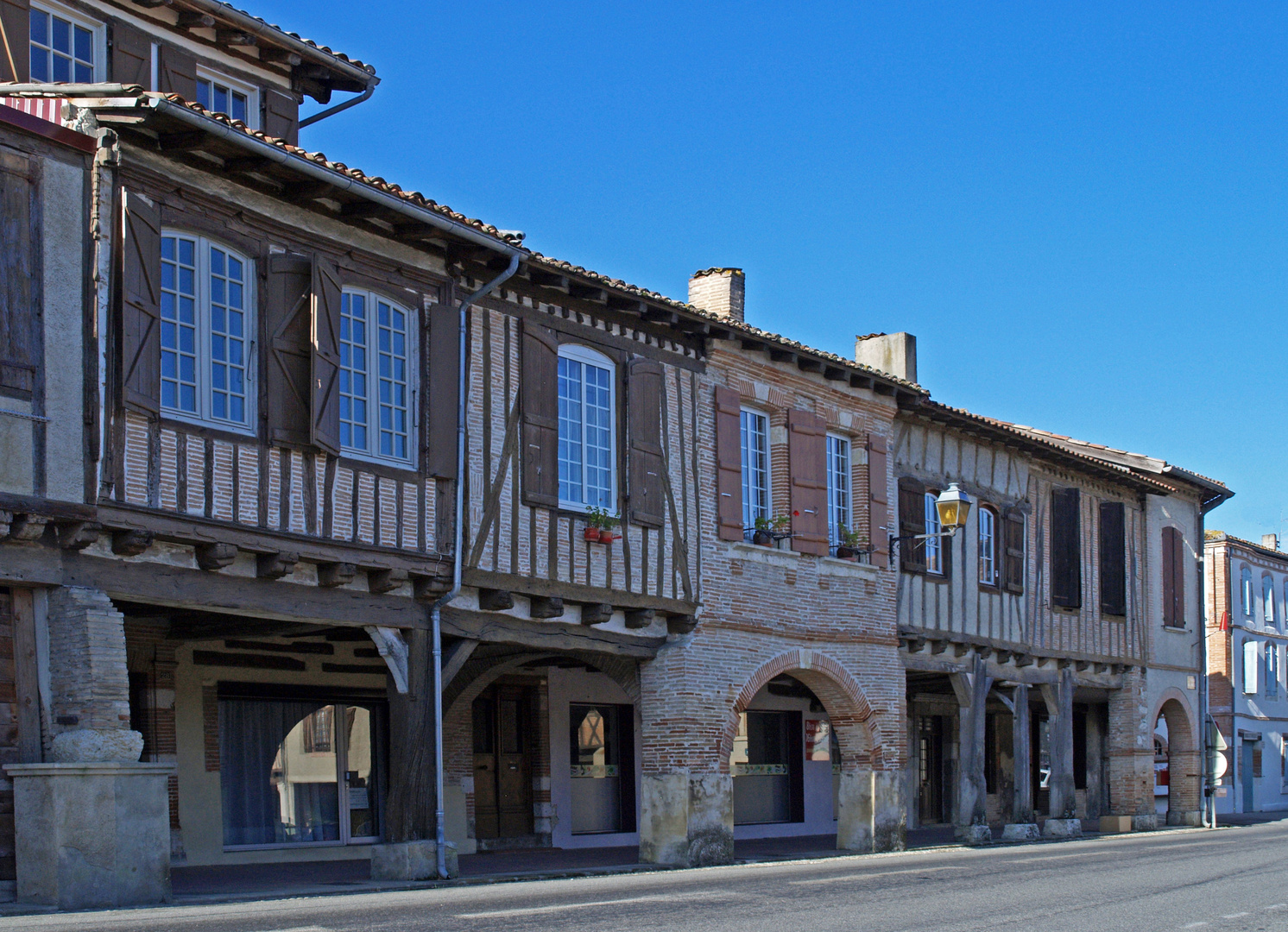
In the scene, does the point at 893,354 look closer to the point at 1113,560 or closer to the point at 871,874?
the point at 1113,560

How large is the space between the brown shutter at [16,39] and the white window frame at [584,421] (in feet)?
18.4

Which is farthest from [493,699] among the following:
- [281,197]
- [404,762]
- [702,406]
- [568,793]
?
[281,197]

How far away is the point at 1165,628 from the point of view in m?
28.4

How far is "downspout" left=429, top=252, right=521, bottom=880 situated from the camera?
1372 centimetres

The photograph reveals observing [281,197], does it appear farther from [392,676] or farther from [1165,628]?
[1165,628]

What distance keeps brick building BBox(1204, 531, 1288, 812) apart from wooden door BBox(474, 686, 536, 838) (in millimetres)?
21193

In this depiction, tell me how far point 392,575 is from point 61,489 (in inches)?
129

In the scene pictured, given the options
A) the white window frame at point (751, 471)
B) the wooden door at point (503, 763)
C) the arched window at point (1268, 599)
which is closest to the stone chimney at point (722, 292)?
the white window frame at point (751, 471)

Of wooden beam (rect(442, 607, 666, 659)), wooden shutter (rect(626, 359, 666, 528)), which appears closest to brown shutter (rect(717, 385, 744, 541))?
wooden shutter (rect(626, 359, 666, 528))

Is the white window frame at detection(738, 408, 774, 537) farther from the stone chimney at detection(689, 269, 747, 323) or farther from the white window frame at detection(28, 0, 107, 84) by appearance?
the white window frame at detection(28, 0, 107, 84)

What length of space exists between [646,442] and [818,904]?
657cm

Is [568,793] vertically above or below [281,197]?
below

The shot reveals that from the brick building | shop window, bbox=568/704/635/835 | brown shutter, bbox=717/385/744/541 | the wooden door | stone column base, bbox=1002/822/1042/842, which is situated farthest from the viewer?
the brick building

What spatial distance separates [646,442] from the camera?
16.7 meters
